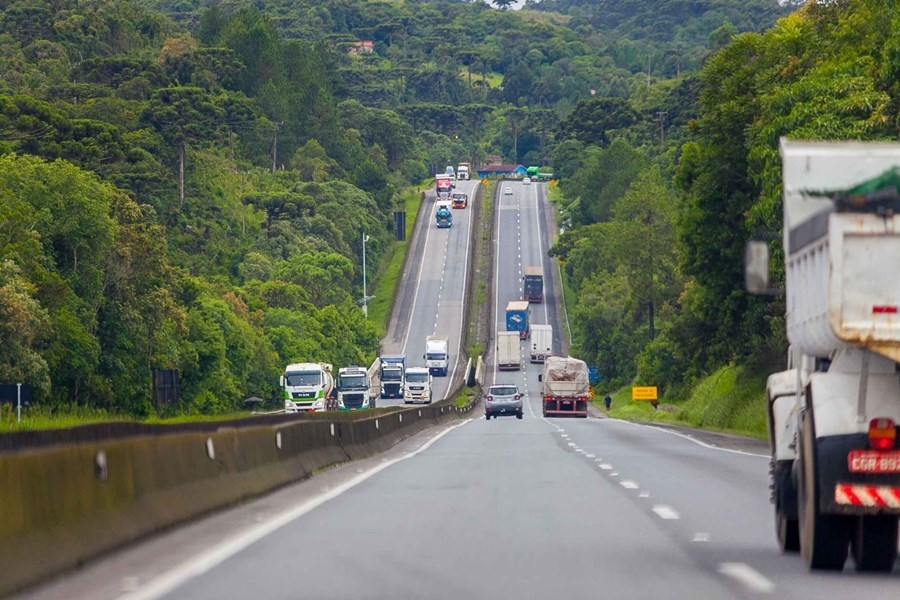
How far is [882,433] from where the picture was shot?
11.1 meters

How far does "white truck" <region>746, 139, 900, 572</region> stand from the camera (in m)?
10.8

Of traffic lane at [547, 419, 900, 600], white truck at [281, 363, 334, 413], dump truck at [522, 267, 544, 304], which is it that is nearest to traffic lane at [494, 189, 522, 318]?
dump truck at [522, 267, 544, 304]

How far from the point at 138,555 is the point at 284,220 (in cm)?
15194

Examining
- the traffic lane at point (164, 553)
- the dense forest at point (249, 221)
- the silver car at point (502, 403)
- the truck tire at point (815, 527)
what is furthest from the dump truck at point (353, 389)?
the truck tire at point (815, 527)

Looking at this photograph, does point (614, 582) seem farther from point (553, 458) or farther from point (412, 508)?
point (553, 458)

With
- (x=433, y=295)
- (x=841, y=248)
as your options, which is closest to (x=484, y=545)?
(x=841, y=248)

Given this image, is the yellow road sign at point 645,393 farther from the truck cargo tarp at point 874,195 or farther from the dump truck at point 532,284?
the truck cargo tarp at point 874,195

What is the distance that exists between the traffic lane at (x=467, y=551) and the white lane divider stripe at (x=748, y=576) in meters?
0.17

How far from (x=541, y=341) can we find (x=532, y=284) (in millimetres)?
21990

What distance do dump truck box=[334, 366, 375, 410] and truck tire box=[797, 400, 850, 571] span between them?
81.6 m

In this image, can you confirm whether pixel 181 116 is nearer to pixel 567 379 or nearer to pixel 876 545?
pixel 567 379

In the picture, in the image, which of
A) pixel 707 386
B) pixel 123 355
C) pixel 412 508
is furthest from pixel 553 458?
pixel 123 355

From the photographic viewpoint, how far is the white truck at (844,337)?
1077cm

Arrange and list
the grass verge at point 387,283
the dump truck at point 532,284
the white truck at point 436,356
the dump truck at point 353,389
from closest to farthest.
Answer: the dump truck at point 353,389 → the white truck at point 436,356 → the grass verge at point 387,283 → the dump truck at point 532,284
